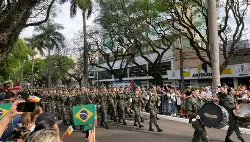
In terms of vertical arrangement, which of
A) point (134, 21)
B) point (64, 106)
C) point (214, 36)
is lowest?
point (64, 106)

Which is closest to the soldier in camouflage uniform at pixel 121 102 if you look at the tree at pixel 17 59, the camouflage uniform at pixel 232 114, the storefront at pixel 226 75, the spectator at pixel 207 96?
the spectator at pixel 207 96

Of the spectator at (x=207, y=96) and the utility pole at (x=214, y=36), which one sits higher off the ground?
the utility pole at (x=214, y=36)

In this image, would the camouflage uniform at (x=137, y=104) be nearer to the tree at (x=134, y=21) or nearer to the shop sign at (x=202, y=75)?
the tree at (x=134, y=21)

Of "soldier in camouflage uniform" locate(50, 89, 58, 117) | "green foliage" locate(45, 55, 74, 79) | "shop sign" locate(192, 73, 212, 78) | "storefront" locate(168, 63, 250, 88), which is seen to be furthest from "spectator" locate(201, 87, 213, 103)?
"green foliage" locate(45, 55, 74, 79)

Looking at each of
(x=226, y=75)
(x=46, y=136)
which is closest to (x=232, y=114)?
(x=46, y=136)

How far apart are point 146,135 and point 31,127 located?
705 centimetres

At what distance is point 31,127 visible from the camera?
4.49 m

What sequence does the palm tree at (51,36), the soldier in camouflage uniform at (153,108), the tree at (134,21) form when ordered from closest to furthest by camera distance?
the soldier in camouflage uniform at (153,108)
the tree at (134,21)
the palm tree at (51,36)

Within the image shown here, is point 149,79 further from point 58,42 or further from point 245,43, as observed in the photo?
point 245,43

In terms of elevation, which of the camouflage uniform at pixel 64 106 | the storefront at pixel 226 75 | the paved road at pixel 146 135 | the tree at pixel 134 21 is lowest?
the paved road at pixel 146 135

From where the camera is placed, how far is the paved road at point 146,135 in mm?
10242

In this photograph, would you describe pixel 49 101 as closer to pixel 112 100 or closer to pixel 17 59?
pixel 112 100

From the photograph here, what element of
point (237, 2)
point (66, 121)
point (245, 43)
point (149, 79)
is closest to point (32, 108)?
point (66, 121)

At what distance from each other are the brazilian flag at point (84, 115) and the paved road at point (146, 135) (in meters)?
4.42
